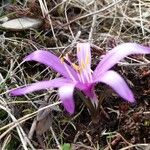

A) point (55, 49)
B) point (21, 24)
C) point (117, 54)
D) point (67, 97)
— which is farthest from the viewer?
point (21, 24)

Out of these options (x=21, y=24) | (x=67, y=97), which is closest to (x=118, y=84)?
(x=67, y=97)

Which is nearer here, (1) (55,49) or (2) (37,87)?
(2) (37,87)

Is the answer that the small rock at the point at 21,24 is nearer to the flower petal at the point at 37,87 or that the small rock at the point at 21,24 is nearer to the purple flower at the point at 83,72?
the purple flower at the point at 83,72

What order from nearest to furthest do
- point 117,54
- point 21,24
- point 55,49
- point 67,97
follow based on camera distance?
1. point 67,97
2. point 117,54
3. point 55,49
4. point 21,24

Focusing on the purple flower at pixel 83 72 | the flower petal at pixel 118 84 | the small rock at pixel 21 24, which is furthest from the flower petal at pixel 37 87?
the small rock at pixel 21 24

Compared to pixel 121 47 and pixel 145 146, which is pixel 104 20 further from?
pixel 145 146

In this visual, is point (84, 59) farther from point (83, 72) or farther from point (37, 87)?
point (37, 87)

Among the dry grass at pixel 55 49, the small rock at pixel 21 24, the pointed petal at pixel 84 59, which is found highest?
the small rock at pixel 21 24

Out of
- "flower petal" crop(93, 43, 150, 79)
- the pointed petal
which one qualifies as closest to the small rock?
the pointed petal
